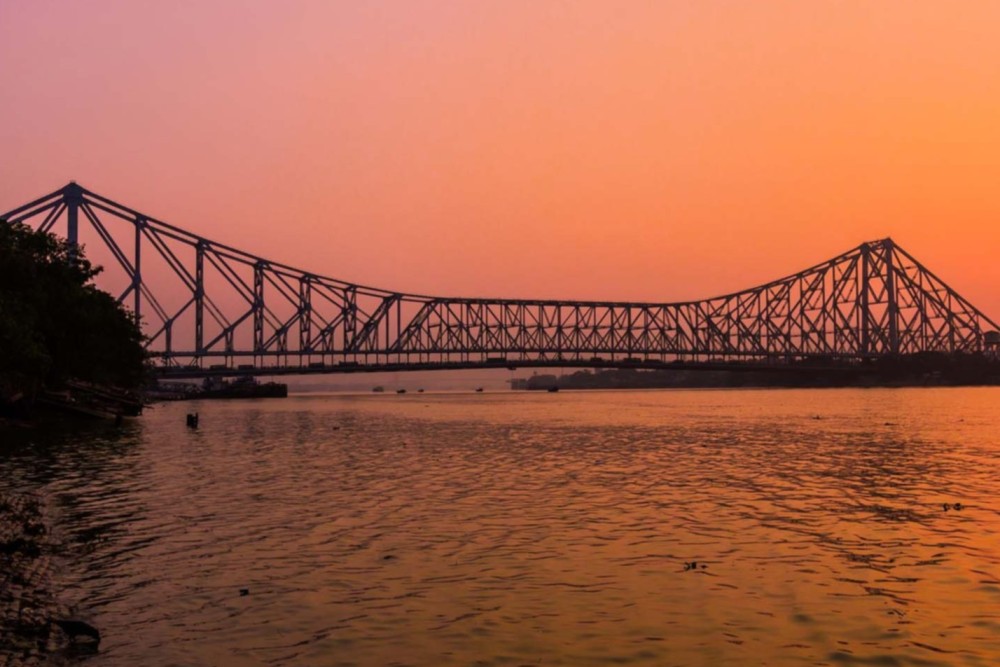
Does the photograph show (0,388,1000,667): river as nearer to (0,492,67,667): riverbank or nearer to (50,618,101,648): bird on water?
(50,618,101,648): bird on water

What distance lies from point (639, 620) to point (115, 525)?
15.9 metres

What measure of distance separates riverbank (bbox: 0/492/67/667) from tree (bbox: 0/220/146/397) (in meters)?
30.3

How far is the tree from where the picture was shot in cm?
5475

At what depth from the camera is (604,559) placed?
20.8 m

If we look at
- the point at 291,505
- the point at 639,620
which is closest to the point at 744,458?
the point at 291,505

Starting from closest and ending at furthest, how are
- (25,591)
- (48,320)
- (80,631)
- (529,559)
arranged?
(80,631)
(25,591)
(529,559)
(48,320)

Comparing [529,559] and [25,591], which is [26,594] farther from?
[529,559]

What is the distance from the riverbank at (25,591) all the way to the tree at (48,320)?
30278mm

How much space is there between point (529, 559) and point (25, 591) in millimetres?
9774

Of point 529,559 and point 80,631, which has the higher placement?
point 80,631

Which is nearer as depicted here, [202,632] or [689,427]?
[202,632]

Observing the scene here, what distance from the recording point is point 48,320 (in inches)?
2682

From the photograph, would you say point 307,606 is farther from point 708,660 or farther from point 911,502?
point 911,502

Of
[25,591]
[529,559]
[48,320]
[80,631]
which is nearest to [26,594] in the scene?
[25,591]
